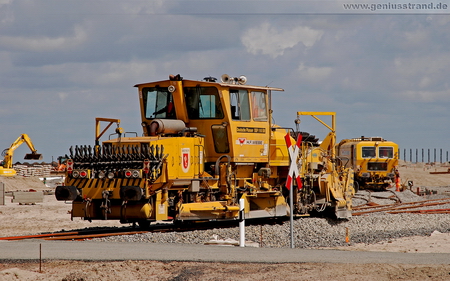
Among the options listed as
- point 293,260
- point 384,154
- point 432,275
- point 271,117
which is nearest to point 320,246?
point 271,117

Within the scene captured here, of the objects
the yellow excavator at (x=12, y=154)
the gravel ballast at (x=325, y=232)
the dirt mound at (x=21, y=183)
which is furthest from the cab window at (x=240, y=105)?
the yellow excavator at (x=12, y=154)

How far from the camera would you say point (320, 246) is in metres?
16.2

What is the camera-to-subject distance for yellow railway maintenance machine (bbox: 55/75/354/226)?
15742 millimetres

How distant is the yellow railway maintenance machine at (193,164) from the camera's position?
15.7 metres

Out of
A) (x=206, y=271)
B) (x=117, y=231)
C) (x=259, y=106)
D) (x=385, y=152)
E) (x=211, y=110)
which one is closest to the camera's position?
(x=206, y=271)

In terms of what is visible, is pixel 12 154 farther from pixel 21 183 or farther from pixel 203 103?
pixel 203 103

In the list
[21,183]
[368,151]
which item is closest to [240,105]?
[368,151]

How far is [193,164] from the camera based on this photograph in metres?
17.0

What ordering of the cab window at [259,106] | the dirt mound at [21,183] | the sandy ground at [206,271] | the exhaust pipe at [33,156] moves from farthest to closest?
the exhaust pipe at [33,156], the dirt mound at [21,183], the cab window at [259,106], the sandy ground at [206,271]

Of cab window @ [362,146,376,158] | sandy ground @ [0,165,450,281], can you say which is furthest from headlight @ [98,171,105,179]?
cab window @ [362,146,376,158]

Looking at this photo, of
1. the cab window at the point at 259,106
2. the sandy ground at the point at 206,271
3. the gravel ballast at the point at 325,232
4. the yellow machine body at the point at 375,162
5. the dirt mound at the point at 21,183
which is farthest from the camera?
the dirt mound at the point at 21,183

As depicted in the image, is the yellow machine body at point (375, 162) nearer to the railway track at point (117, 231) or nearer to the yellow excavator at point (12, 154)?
the railway track at point (117, 231)

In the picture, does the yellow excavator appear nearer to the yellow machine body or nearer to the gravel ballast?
the yellow machine body

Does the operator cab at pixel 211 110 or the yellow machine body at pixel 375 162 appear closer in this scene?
the operator cab at pixel 211 110
